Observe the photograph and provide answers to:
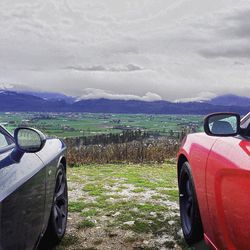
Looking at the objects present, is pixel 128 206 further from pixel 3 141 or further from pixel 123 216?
pixel 3 141

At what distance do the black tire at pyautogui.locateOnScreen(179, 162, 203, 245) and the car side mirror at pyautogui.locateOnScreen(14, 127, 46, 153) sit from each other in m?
1.55

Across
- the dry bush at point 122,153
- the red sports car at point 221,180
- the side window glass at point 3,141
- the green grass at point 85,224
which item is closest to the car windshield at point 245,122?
the red sports car at point 221,180

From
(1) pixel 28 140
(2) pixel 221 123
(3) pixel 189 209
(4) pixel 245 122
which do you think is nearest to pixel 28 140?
(1) pixel 28 140

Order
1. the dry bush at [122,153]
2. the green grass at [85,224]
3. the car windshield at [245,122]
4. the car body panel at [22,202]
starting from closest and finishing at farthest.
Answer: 1. the car body panel at [22,202]
2. the car windshield at [245,122]
3. the green grass at [85,224]
4. the dry bush at [122,153]

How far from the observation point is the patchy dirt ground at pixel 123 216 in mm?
4965

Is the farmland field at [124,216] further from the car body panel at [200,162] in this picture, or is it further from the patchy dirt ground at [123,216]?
the car body panel at [200,162]

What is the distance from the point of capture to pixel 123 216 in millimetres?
6004

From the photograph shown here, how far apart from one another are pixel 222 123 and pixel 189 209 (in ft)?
5.00

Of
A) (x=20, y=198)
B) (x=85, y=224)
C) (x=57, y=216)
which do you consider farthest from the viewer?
(x=85, y=224)

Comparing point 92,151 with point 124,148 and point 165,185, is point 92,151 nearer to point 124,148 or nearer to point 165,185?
point 124,148

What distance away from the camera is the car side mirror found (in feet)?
11.2

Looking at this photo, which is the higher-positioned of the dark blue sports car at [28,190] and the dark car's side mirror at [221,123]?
the dark car's side mirror at [221,123]

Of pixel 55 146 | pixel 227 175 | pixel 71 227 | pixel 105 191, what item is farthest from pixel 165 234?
pixel 105 191

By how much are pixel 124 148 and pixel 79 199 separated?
7.74m
